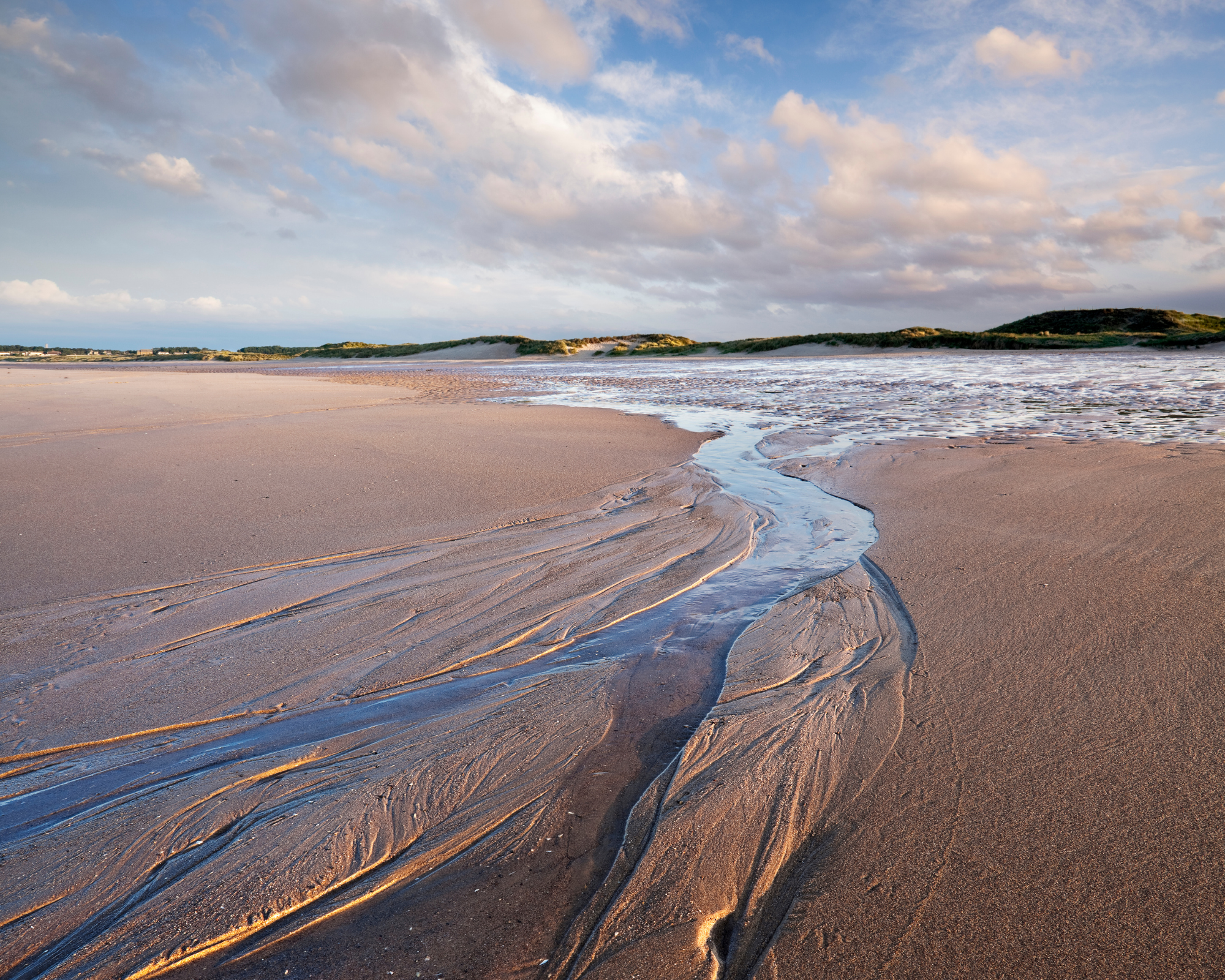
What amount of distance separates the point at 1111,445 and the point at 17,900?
23.8ft

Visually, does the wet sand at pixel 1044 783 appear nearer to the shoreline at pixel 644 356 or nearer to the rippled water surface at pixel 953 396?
the rippled water surface at pixel 953 396

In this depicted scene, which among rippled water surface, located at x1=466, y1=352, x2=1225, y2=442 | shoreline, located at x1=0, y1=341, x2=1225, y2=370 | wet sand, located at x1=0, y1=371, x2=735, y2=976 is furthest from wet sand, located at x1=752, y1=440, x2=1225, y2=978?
shoreline, located at x1=0, y1=341, x2=1225, y2=370

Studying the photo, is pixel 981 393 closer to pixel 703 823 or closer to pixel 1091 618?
pixel 1091 618

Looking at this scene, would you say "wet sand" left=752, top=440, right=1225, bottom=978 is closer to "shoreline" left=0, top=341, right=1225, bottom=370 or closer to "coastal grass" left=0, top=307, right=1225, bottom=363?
"shoreline" left=0, top=341, right=1225, bottom=370

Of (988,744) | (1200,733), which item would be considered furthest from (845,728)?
(1200,733)

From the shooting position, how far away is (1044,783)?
5.47 ft

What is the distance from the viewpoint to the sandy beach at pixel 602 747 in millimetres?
1309

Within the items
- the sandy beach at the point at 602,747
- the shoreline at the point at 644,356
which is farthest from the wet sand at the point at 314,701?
the shoreline at the point at 644,356

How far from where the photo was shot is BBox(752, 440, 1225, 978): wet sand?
1.27 meters

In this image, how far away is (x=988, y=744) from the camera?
1.83m

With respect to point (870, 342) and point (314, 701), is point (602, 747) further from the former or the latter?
point (870, 342)

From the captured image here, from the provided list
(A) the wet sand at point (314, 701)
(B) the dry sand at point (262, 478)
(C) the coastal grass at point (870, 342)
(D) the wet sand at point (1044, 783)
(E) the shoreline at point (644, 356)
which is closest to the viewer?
(D) the wet sand at point (1044, 783)

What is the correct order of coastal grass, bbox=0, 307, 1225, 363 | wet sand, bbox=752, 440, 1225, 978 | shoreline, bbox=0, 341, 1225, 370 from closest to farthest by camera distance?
wet sand, bbox=752, 440, 1225, 978
shoreline, bbox=0, 341, 1225, 370
coastal grass, bbox=0, 307, 1225, 363

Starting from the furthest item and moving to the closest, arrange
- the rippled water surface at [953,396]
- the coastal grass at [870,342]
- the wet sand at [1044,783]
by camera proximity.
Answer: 1. the coastal grass at [870,342]
2. the rippled water surface at [953,396]
3. the wet sand at [1044,783]
